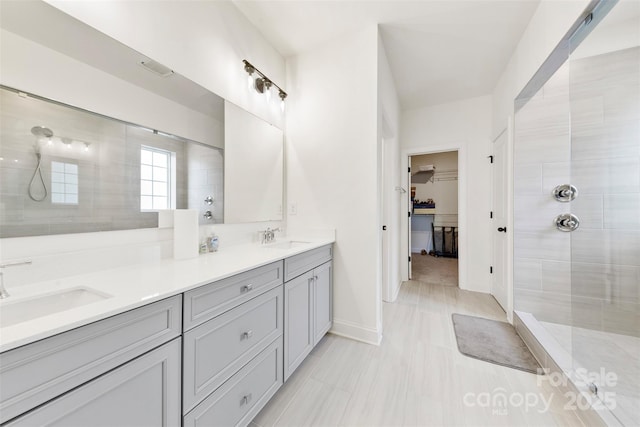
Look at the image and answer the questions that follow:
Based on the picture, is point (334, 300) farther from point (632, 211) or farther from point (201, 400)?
point (632, 211)

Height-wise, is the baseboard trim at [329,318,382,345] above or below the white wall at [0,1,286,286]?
below

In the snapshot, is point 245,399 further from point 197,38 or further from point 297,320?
point 197,38

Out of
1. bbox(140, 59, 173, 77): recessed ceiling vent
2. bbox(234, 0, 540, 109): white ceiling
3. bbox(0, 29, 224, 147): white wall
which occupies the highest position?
bbox(234, 0, 540, 109): white ceiling

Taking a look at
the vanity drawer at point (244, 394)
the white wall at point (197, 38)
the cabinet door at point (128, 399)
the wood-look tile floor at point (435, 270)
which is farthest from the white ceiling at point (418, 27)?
the wood-look tile floor at point (435, 270)

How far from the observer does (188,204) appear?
1487 mm

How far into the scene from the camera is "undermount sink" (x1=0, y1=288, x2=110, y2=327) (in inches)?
28.8

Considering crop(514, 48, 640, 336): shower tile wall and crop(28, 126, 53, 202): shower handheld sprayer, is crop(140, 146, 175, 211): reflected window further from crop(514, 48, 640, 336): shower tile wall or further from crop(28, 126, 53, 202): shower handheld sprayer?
crop(514, 48, 640, 336): shower tile wall

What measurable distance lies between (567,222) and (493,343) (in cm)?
128

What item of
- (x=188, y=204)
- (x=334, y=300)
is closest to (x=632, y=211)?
(x=334, y=300)

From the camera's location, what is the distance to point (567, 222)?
2.08 meters

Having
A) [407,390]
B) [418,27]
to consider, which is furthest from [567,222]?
[418,27]

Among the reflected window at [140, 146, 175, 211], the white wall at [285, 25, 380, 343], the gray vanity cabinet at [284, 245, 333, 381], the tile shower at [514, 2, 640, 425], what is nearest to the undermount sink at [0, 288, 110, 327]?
the reflected window at [140, 146, 175, 211]

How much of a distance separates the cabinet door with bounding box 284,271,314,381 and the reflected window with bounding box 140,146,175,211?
2.94 ft

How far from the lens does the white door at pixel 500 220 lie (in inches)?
103
